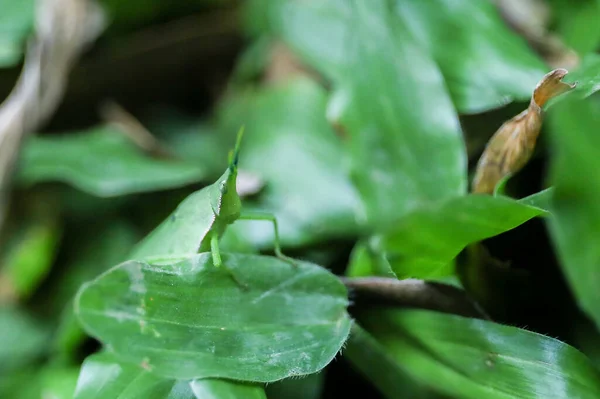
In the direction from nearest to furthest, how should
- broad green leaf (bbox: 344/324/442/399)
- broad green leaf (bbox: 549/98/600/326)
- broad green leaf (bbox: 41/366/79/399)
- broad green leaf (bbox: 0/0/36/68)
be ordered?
broad green leaf (bbox: 549/98/600/326) → broad green leaf (bbox: 344/324/442/399) → broad green leaf (bbox: 41/366/79/399) → broad green leaf (bbox: 0/0/36/68)

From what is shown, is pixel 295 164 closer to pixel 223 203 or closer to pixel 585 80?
pixel 223 203

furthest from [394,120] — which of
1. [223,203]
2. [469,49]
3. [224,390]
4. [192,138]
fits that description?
[192,138]

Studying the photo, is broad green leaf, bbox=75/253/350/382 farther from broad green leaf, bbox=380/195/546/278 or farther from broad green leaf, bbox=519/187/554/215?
broad green leaf, bbox=519/187/554/215

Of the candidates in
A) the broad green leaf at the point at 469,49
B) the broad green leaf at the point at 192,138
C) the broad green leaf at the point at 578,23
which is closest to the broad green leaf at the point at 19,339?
the broad green leaf at the point at 192,138

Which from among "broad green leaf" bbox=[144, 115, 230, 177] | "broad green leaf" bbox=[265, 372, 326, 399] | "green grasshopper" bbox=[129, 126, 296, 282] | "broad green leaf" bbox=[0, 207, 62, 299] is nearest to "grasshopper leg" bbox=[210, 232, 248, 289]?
"green grasshopper" bbox=[129, 126, 296, 282]

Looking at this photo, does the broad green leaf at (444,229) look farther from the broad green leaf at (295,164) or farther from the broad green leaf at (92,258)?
the broad green leaf at (92,258)

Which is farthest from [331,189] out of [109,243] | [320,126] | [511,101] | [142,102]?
[142,102]
